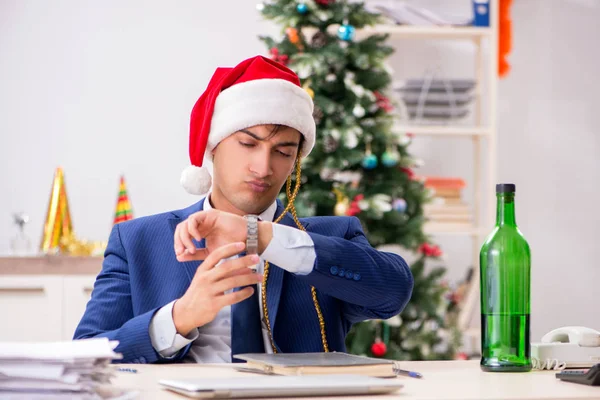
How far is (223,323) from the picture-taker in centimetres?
174

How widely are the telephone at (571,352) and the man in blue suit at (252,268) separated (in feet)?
1.11

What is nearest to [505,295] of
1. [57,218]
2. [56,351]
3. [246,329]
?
[246,329]

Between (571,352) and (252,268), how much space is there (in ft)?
1.79

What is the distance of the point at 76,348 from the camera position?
1.07 meters

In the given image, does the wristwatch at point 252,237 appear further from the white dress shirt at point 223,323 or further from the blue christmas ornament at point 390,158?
the blue christmas ornament at point 390,158

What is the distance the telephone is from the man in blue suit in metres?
0.34

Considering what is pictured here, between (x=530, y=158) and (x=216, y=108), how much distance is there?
9.73 feet

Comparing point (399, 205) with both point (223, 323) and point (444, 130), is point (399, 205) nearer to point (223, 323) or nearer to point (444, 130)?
point (444, 130)

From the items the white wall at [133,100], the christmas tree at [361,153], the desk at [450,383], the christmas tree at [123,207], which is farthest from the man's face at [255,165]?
the white wall at [133,100]

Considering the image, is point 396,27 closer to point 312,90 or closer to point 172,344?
point 312,90

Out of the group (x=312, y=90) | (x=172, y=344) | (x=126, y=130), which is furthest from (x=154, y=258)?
(x=126, y=130)

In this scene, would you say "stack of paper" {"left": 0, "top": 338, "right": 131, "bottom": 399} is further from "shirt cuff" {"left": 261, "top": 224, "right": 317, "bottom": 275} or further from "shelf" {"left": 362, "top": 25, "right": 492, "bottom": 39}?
"shelf" {"left": 362, "top": 25, "right": 492, "bottom": 39}

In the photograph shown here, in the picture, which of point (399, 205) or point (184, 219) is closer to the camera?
point (184, 219)

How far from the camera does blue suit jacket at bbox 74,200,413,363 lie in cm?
165
